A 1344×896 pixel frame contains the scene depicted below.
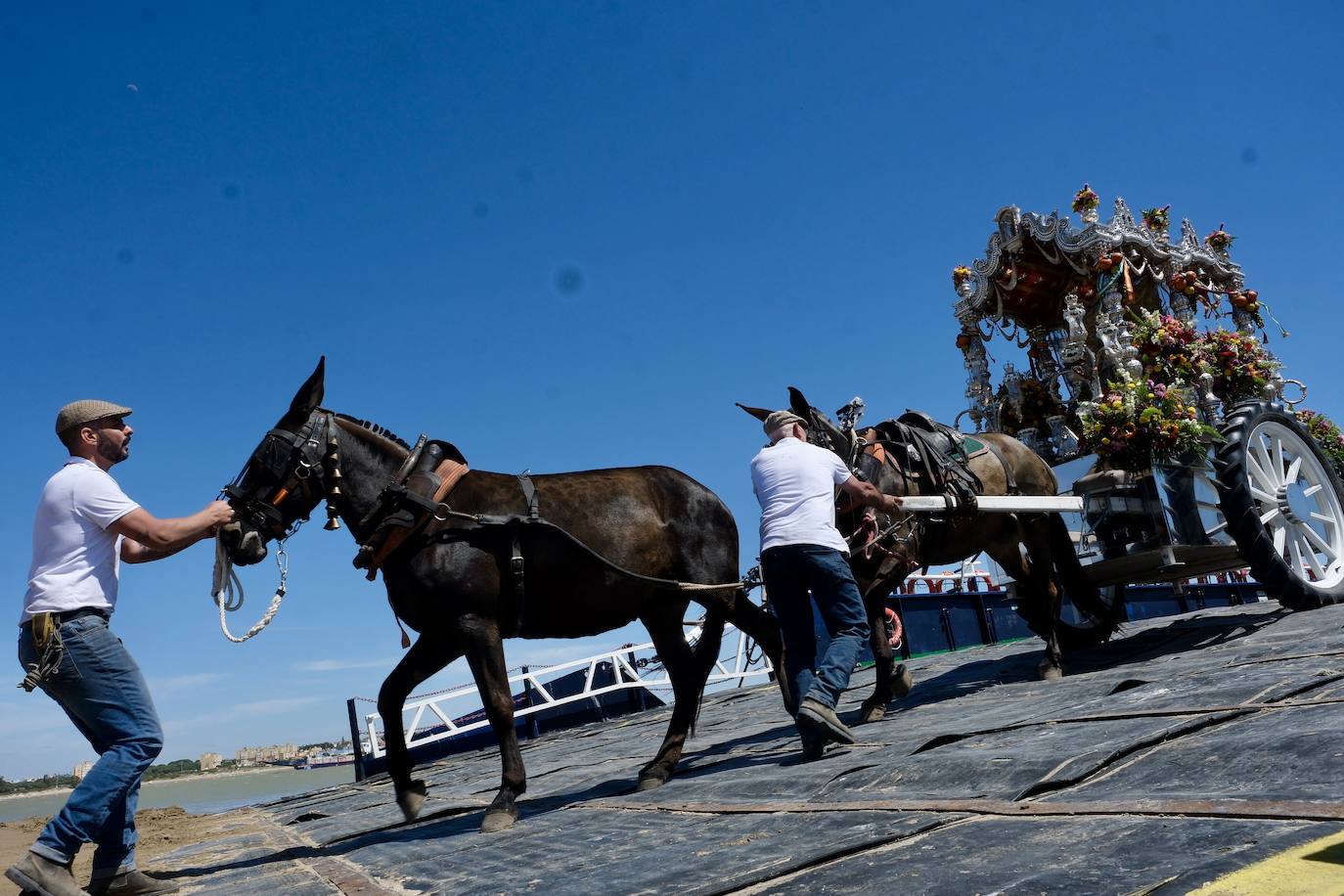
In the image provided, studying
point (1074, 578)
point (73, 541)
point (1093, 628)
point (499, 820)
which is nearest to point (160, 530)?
point (73, 541)

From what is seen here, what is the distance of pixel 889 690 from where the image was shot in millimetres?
6750

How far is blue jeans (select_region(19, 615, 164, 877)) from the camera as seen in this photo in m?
3.76

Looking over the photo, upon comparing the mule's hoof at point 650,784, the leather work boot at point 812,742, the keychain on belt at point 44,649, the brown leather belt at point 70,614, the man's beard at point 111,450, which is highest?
the man's beard at point 111,450

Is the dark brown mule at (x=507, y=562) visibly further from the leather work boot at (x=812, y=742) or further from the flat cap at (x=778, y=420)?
the leather work boot at (x=812, y=742)

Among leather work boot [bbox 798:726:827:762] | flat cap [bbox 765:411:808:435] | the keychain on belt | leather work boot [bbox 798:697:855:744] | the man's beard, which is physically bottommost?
leather work boot [bbox 798:726:827:762]

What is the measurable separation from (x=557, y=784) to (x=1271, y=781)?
4773 mm

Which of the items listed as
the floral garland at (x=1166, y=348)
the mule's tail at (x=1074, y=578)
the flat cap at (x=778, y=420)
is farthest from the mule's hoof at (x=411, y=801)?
the floral garland at (x=1166, y=348)

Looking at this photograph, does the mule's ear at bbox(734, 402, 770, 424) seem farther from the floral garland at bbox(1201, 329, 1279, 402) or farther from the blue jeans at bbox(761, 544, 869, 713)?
the floral garland at bbox(1201, 329, 1279, 402)

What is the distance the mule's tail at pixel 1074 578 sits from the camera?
804 cm

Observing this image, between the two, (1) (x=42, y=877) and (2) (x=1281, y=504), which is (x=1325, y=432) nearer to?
(2) (x=1281, y=504)

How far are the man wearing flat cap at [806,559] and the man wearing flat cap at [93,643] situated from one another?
2.84 m

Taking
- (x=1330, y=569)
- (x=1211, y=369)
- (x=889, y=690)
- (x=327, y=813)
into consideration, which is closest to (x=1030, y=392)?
(x=1211, y=369)

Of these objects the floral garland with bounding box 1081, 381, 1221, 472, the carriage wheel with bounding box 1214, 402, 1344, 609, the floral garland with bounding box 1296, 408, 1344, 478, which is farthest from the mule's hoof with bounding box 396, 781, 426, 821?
the floral garland with bounding box 1296, 408, 1344, 478

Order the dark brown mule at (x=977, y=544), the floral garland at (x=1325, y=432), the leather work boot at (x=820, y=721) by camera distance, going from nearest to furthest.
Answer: the leather work boot at (x=820, y=721)
the dark brown mule at (x=977, y=544)
the floral garland at (x=1325, y=432)
